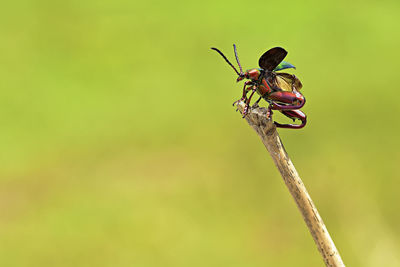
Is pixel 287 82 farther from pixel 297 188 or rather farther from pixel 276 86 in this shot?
pixel 297 188

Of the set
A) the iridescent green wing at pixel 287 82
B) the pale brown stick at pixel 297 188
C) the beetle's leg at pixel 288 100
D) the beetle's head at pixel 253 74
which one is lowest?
the pale brown stick at pixel 297 188

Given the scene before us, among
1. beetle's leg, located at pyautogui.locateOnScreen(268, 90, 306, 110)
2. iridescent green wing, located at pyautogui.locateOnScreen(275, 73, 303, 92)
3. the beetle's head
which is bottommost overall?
beetle's leg, located at pyautogui.locateOnScreen(268, 90, 306, 110)

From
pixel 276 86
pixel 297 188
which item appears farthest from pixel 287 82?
pixel 297 188

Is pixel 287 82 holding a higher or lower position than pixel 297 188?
higher

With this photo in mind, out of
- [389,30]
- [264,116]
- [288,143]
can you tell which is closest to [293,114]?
[264,116]

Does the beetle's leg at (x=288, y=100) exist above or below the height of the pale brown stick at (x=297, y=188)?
above

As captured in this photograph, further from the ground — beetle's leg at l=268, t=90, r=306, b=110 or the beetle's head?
the beetle's head

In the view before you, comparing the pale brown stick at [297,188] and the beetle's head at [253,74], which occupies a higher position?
the beetle's head at [253,74]
